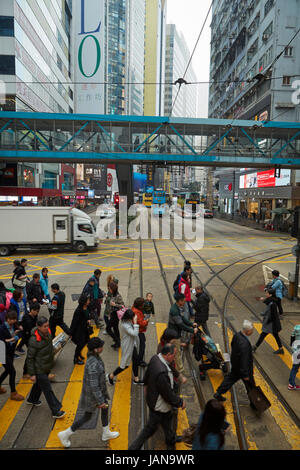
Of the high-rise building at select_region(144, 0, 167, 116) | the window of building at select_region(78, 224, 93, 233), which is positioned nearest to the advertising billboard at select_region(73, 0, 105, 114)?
the window of building at select_region(78, 224, 93, 233)

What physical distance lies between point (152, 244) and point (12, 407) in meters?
19.7

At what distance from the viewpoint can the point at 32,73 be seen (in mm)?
43094

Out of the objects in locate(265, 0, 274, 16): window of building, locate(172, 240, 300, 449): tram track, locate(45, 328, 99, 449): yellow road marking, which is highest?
locate(265, 0, 274, 16): window of building

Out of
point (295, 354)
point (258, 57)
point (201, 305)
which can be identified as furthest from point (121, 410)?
point (258, 57)

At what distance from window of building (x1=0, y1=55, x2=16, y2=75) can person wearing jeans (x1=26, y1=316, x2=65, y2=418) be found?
1587 inches

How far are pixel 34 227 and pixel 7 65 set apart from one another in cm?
2797

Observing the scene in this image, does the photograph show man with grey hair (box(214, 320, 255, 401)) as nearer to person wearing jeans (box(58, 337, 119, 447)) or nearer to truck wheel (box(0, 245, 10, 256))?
person wearing jeans (box(58, 337, 119, 447))

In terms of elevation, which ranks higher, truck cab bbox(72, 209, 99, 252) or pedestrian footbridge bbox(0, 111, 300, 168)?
pedestrian footbridge bbox(0, 111, 300, 168)

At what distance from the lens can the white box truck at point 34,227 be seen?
1864 cm

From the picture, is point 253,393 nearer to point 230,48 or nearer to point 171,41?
point 230,48

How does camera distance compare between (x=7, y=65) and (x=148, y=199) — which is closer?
(x=7, y=65)

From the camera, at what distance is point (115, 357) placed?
725cm

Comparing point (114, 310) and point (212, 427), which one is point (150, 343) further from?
point (212, 427)

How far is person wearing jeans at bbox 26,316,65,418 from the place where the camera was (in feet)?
16.5
